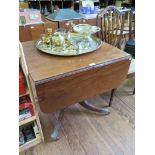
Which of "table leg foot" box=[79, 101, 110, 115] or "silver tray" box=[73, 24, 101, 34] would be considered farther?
"table leg foot" box=[79, 101, 110, 115]

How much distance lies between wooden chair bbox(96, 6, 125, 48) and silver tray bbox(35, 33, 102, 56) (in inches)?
15.1

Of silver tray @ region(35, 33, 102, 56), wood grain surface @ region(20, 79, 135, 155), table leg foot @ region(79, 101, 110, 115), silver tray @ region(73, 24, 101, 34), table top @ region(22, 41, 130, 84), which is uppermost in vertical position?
silver tray @ region(73, 24, 101, 34)

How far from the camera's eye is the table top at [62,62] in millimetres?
1062

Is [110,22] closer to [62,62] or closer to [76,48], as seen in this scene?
[76,48]

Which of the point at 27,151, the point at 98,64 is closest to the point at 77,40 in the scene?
the point at 98,64

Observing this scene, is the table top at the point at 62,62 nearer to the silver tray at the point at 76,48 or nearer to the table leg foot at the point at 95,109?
the silver tray at the point at 76,48

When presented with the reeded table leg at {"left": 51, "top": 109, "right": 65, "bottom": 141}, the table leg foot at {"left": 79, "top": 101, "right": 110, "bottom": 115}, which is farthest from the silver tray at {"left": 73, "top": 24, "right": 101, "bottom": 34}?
the reeded table leg at {"left": 51, "top": 109, "right": 65, "bottom": 141}

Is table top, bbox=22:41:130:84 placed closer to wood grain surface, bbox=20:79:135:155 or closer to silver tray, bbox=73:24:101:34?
silver tray, bbox=73:24:101:34

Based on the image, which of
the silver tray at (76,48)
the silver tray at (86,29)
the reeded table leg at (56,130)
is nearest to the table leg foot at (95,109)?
the reeded table leg at (56,130)

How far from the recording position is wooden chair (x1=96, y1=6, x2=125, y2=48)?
5.89 ft

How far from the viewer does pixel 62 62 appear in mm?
1187

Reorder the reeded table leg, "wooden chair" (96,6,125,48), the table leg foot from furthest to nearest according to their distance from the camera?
"wooden chair" (96,6,125,48) < the table leg foot < the reeded table leg
